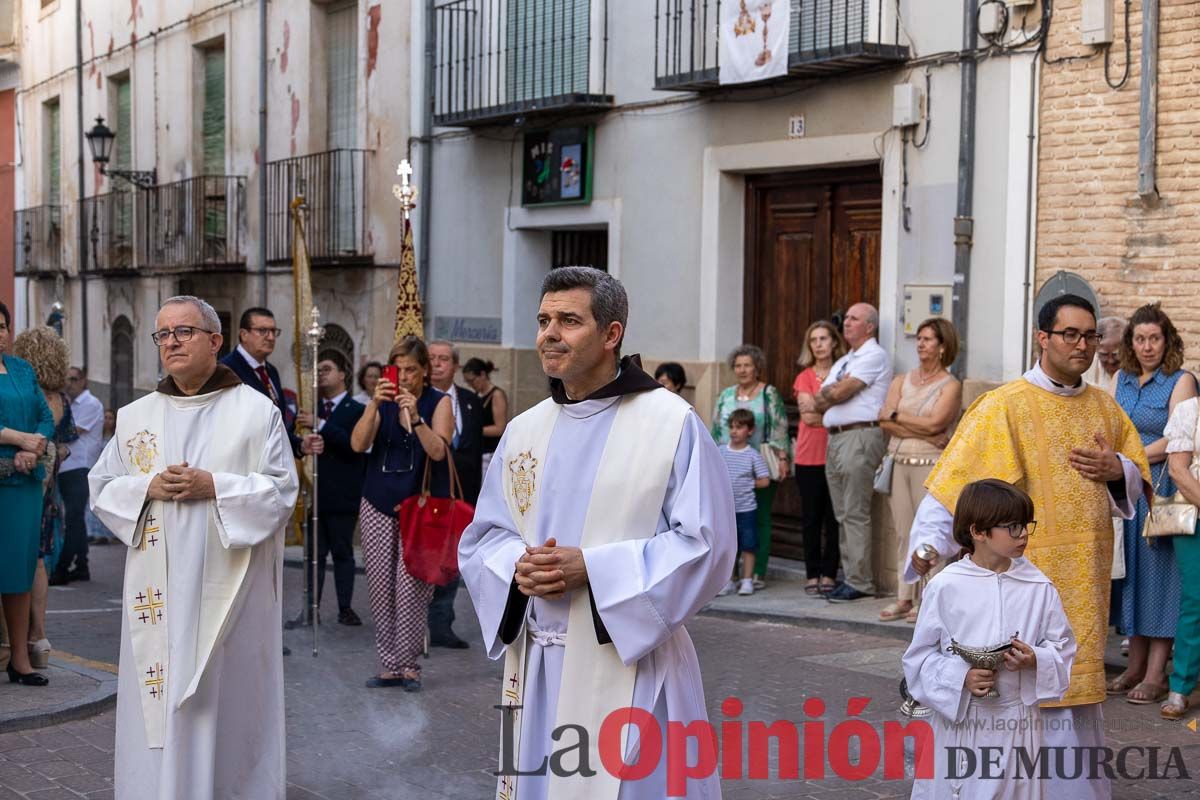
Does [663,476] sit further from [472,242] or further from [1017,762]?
[472,242]

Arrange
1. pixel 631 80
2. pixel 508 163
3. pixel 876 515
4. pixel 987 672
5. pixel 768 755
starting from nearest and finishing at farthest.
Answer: pixel 987 672, pixel 768 755, pixel 876 515, pixel 631 80, pixel 508 163

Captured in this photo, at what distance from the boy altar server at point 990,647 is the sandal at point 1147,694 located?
131 inches

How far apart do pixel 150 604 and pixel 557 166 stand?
9.78 metres

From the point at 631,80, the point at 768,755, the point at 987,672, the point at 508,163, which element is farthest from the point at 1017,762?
the point at 508,163

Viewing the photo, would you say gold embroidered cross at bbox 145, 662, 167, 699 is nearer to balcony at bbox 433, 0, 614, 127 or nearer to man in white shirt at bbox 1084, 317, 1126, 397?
man in white shirt at bbox 1084, 317, 1126, 397

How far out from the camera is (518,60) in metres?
15.7

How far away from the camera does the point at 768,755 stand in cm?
739

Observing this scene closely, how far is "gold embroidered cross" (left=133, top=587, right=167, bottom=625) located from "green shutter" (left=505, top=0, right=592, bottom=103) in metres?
9.41

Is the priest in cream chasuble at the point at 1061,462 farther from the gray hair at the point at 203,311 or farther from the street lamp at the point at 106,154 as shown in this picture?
the street lamp at the point at 106,154

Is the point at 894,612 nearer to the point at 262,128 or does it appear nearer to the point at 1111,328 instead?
the point at 1111,328

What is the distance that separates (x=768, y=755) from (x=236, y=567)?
8.24 feet

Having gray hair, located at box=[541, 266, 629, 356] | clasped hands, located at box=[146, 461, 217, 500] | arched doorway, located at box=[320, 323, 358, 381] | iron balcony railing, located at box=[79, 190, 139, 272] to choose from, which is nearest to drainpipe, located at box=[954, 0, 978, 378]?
clasped hands, located at box=[146, 461, 217, 500]

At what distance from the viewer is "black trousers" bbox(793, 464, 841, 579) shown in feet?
38.7

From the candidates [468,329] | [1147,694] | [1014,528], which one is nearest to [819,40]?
[1147,694]
